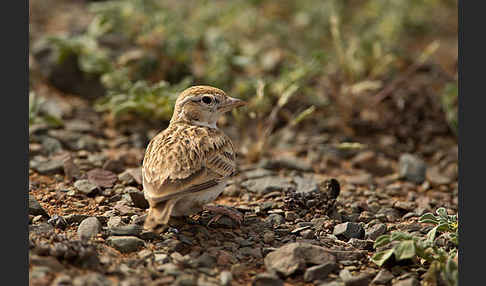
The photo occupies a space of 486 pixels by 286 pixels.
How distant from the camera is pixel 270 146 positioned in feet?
30.6

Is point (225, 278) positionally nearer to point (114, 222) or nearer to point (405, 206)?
point (114, 222)

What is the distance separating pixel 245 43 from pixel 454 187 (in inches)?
200

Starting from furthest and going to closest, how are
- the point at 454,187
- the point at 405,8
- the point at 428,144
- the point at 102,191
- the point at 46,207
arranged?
the point at 405,8 < the point at 428,144 < the point at 454,187 < the point at 102,191 < the point at 46,207

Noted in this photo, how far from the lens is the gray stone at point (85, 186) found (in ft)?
22.6

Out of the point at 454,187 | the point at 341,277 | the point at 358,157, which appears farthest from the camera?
the point at 358,157

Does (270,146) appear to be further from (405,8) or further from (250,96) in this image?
(405,8)

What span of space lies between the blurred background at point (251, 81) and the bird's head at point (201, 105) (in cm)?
133

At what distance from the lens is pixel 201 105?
22.3ft

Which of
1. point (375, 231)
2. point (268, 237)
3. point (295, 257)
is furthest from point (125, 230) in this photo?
point (375, 231)

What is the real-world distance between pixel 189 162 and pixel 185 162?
0.04 m

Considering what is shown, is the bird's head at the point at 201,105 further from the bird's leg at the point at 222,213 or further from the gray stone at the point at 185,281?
the gray stone at the point at 185,281

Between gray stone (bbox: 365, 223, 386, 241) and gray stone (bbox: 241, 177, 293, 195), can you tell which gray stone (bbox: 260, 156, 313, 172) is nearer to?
gray stone (bbox: 241, 177, 293, 195)

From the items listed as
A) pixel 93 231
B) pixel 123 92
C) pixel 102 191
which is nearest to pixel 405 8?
pixel 123 92

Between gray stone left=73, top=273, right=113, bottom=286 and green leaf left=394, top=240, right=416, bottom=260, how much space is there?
8.06 ft
